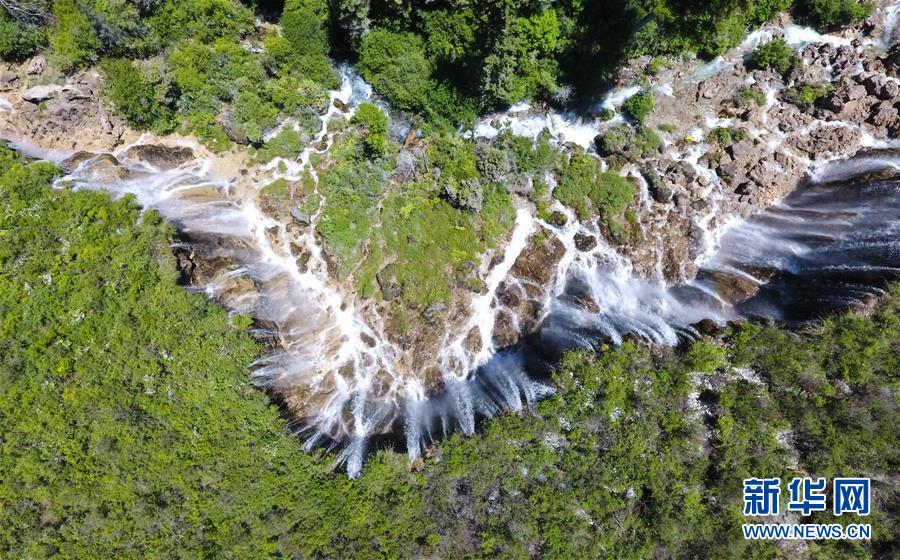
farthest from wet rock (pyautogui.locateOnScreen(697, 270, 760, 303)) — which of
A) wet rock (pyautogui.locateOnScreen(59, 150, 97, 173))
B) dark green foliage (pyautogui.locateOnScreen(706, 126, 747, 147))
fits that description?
wet rock (pyautogui.locateOnScreen(59, 150, 97, 173))

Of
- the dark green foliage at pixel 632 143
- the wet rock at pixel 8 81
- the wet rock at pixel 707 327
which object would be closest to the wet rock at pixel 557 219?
the dark green foliage at pixel 632 143

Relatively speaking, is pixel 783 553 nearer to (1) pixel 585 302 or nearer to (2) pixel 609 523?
(2) pixel 609 523

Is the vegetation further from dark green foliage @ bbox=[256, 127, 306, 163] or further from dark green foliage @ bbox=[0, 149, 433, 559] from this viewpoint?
dark green foliage @ bbox=[256, 127, 306, 163]

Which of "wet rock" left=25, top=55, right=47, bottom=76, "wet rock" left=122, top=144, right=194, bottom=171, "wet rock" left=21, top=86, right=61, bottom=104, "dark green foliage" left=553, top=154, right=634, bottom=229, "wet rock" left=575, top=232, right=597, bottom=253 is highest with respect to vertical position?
"wet rock" left=25, top=55, right=47, bottom=76

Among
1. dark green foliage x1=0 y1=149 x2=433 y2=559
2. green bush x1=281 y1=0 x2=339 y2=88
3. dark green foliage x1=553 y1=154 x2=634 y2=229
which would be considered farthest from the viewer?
dark green foliage x1=553 y1=154 x2=634 y2=229

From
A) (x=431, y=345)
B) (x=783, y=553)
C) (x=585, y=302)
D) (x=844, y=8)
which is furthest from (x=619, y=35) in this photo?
(x=783, y=553)

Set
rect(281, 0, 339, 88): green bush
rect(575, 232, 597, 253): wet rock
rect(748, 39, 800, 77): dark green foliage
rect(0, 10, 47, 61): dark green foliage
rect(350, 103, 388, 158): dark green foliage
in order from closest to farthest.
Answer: rect(0, 10, 47, 61): dark green foliage → rect(281, 0, 339, 88): green bush → rect(350, 103, 388, 158): dark green foliage → rect(748, 39, 800, 77): dark green foliage → rect(575, 232, 597, 253): wet rock

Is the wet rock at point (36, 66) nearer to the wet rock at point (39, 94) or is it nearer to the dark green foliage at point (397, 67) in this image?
the wet rock at point (39, 94)
